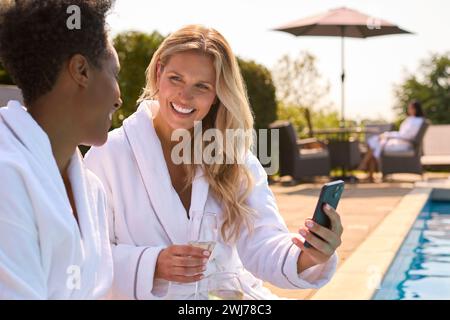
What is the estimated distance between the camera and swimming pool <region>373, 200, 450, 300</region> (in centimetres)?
467

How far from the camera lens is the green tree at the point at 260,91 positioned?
13102mm

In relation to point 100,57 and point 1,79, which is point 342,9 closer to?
point 1,79

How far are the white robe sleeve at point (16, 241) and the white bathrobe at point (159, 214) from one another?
78cm

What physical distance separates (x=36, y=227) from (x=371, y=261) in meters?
3.50

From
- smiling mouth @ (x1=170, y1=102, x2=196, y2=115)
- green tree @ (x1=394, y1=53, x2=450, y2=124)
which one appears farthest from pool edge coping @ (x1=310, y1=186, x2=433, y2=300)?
green tree @ (x1=394, y1=53, x2=450, y2=124)

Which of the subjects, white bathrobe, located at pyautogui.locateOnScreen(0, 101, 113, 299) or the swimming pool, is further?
the swimming pool

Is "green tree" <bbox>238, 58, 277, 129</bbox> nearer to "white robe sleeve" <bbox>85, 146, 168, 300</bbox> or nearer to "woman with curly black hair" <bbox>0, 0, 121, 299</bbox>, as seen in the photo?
"white robe sleeve" <bbox>85, 146, 168, 300</bbox>

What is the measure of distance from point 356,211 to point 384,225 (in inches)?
49.2

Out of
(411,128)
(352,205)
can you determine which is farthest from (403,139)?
(352,205)

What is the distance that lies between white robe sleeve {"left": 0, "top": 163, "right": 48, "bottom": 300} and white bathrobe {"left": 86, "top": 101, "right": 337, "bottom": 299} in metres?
0.78

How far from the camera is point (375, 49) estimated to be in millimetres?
13039

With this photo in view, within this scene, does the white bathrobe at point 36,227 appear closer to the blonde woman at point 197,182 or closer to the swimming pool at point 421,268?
the blonde woman at point 197,182

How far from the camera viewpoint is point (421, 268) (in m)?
5.50

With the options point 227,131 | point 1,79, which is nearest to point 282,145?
point 1,79
